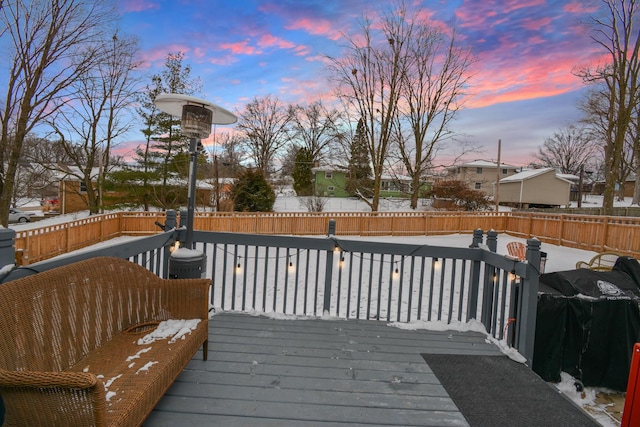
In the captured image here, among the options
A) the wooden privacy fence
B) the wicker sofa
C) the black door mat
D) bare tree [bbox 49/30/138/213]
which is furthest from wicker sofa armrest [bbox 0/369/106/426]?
bare tree [bbox 49/30/138/213]

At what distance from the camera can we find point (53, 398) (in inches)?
44.4

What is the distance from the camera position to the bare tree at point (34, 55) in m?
8.47

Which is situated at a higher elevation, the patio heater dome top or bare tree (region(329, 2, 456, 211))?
bare tree (region(329, 2, 456, 211))

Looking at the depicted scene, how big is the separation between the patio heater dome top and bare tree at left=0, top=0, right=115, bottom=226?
886 centimetres

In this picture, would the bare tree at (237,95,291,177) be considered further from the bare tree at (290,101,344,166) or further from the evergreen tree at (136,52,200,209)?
the evergreen tree at (136,52,200,209)

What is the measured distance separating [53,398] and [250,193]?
17502mm

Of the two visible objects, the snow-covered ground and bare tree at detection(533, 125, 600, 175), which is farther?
A: bare tree at detection(533, 125, 600, 175)

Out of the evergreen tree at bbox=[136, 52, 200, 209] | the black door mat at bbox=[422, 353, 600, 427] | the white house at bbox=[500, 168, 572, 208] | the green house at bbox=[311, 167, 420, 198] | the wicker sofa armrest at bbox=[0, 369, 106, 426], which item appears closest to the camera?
the wicker sofa armrest at bbox=[0, 369, 106, 426]

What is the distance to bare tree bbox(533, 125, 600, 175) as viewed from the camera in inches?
1406

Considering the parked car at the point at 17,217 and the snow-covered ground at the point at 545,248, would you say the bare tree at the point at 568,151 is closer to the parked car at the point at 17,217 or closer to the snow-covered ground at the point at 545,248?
the snow-covered ground at the point at 545,248

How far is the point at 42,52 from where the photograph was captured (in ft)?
29.0

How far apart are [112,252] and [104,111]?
55.2ft

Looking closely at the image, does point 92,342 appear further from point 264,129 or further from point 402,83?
point 264,129

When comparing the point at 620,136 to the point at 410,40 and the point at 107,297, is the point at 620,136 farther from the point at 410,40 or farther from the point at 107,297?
the point at 107,297
